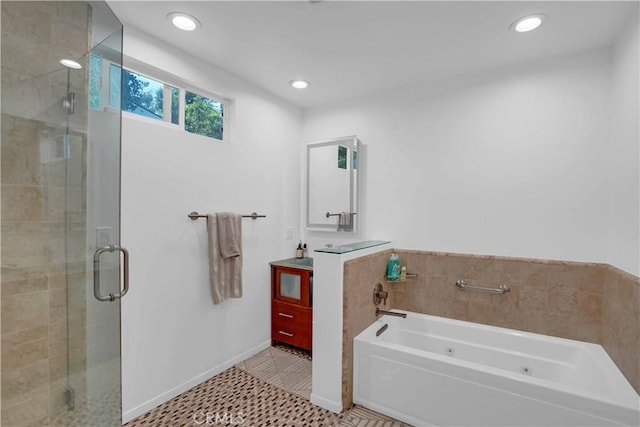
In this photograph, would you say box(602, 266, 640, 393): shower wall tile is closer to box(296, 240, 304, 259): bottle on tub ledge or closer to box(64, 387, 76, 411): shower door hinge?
box(296, 240, 304, 259): bottle on tub ledge

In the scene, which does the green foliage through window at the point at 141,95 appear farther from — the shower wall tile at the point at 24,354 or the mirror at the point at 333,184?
the mirror at the point at 333,184

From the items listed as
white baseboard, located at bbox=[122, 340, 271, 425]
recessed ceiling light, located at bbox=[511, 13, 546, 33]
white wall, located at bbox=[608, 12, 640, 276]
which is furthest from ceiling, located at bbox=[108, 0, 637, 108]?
white baseboard, located at bbox=[122, 340, 271, 425]

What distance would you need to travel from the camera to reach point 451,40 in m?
2.07

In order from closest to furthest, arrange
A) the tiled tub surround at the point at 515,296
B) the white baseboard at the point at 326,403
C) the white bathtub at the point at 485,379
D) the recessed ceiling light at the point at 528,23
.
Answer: the white bathtub at the point at 485,379 < the recessed ceiling light at the point at 528,23 < the tiled tub surround at the point at 515,296 < the white baseboard at the point at 326,403

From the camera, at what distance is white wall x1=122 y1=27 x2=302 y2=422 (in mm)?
1994

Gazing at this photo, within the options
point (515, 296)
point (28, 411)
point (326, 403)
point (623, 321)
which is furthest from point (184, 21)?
point (623, 321)

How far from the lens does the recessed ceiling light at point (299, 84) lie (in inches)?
108

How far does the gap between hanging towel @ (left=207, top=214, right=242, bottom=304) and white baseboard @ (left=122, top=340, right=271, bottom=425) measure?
594 mm

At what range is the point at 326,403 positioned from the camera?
2145 mm

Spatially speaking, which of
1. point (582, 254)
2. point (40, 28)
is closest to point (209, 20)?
point (40, 28)

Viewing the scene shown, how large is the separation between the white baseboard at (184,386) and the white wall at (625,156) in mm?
2858

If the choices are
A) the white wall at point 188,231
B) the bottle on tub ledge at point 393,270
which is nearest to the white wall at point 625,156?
the bottle on tub ledge at point 393,270

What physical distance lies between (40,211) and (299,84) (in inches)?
84.6

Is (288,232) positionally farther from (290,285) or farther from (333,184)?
(333,184)
